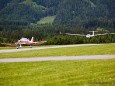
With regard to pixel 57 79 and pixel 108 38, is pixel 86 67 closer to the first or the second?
pixel 57 79

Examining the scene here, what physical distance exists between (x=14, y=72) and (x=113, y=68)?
7.72 m

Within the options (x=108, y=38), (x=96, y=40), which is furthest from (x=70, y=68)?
(x=108, y=38)

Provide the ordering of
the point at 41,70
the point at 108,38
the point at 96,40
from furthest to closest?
the point at 108,38, the point at 96,40, the point at 41,70

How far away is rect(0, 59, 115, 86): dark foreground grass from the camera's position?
64.4 feet

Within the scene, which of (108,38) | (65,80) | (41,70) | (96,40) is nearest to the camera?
(65,80)

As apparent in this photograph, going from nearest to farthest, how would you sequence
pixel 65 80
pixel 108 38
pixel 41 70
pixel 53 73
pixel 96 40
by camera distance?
pixel 65 80 < pixel 53 73 < pixel 41 70 < pixel 96 40 < pixel 108 38

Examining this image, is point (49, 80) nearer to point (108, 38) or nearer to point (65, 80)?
point (65, 80)

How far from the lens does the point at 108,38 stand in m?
127

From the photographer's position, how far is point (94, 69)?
77.1 ft

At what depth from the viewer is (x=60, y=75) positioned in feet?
72.3

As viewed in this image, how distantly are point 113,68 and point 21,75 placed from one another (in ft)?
22.5

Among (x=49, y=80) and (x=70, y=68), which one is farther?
(x=70, y=68)

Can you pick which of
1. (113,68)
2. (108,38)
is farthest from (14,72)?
(108,38)

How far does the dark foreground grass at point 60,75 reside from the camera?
19625 millimetres
